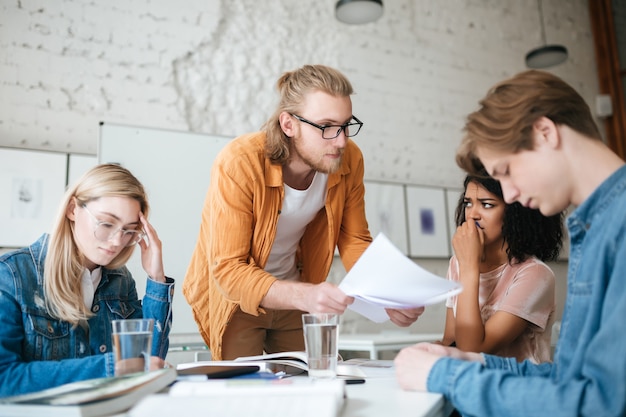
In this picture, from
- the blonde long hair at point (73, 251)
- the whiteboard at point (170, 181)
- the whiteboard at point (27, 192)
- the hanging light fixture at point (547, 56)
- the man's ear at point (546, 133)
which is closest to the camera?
the man's ear at point (546, 133)

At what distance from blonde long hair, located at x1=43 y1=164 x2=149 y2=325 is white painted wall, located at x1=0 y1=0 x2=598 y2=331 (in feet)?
5.22

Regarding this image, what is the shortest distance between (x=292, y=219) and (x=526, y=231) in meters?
0.72

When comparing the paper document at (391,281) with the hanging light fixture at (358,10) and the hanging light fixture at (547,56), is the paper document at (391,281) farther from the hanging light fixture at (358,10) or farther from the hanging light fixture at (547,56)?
the hanging light fixture at (547,56)

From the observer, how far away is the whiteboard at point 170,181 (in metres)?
2.85

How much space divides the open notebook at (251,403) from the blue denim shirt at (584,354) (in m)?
0.21

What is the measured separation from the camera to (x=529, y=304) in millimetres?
1469

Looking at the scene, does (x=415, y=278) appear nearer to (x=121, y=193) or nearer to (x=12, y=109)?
(x=121, y=193)

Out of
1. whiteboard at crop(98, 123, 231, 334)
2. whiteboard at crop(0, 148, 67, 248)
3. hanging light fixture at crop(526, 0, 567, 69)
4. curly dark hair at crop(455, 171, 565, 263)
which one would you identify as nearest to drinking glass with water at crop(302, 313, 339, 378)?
curly dark hair at crop(455, 171, 565, 263)

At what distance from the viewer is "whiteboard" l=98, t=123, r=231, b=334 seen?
2852 millimetres

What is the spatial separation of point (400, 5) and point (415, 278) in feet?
11.9

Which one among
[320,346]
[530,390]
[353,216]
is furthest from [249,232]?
[530,390]

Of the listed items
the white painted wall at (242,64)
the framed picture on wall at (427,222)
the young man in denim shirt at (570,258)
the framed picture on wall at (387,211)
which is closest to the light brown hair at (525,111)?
the young man in denim shirt at (570,258)

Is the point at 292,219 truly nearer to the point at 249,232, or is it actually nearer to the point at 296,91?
the point at 249,232

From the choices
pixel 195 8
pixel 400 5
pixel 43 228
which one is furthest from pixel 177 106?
pixel 400 5
